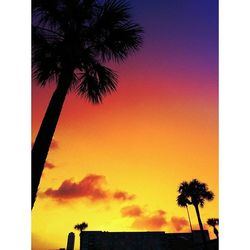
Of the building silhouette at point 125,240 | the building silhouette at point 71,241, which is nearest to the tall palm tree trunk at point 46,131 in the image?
the building silhouette at point 125,240

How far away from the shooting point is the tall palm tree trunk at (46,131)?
5529 mm

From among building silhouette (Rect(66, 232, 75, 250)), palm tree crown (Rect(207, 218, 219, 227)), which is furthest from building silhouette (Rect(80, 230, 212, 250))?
palm tree crown (Rect(207, 218, 219, 227))

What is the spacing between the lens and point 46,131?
5.93m

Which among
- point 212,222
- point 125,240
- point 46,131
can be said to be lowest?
point 125,240

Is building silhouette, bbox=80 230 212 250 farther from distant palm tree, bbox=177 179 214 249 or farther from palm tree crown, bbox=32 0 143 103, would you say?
palm tree crown, bbox=32 0 143 103

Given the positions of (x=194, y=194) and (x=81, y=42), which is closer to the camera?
(x=81, y=42)

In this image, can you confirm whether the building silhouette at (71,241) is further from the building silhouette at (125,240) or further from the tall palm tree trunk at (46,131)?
the tall palm tree trunk at (46,131)

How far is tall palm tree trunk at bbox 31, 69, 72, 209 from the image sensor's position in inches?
218

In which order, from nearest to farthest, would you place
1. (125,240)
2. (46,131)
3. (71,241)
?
(46,131) → (125,240) → (71,241)

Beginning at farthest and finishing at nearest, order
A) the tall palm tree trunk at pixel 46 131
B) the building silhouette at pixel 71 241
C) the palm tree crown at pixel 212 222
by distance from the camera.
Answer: the palm tree crown at pixel 212 222
the building silhouette at pixel 71 241
the tall palm tree trunk at pixel 46 131

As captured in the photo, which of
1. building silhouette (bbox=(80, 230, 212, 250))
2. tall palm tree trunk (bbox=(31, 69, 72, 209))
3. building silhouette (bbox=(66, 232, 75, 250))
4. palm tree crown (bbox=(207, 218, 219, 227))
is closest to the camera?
tall palm tree trunk (bbox=(31, 69, 72, 209))

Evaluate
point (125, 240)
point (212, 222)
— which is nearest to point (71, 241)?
point (125, 240)

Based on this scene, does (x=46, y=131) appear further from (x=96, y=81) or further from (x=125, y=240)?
(x=125, y=240)
